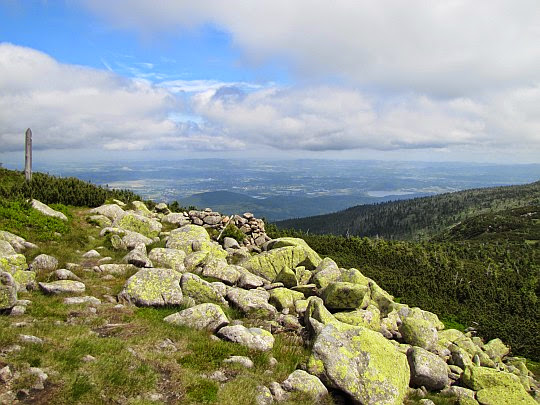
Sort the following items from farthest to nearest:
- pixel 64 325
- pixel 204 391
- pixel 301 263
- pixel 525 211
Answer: pixel 525 211
pixel 301 263
pixel 64 325
pixel 204 391

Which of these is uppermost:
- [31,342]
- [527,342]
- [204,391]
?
[31,342]

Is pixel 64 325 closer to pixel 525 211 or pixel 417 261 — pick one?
pixel 417 261

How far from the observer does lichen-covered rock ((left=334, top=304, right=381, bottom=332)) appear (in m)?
17.8

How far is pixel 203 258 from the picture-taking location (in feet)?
71.8

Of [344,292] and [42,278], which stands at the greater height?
[42,278]

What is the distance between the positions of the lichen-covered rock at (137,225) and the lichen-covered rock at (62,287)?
11732 mm

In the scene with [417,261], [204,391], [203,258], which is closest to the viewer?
[204,391]

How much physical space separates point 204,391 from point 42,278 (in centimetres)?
1060

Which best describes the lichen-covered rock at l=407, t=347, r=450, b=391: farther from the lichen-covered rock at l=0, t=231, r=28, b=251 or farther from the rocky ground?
the lichen-covered rock at l=0, t=231, r=28, b=251

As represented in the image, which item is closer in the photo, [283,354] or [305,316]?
[283,354]

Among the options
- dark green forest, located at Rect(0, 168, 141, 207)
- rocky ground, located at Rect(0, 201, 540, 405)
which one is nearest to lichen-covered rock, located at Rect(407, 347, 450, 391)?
rocky ground, located at Rect(0, 201, 540, 405)

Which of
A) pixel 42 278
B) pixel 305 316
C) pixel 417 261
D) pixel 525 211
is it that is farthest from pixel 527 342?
pixel 525 211

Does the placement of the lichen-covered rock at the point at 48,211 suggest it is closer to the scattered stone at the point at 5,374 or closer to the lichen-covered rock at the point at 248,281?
the lichen-covered rock at the point at 248,281

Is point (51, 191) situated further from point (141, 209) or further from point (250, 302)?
point (250, 302)
